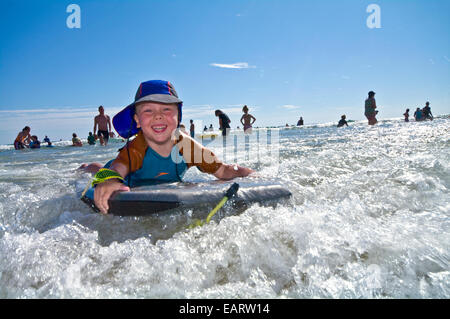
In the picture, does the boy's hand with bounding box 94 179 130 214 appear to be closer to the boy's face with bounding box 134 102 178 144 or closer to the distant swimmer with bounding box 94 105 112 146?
the boy's face with bounding box 134 102 178 144

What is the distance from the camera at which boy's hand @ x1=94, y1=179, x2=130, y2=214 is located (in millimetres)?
1969

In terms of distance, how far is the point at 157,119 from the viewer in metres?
2.55

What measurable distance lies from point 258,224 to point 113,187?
1.11m

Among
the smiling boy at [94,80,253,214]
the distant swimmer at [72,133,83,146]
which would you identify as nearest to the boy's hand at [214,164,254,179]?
the smiling boy at [94,80,253,214]

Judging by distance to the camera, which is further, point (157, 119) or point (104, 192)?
point (157, 119)

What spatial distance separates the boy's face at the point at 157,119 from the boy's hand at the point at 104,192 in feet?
2.28

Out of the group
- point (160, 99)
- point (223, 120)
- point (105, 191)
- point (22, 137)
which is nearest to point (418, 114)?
point (223, 120)

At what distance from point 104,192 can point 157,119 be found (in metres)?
0.87

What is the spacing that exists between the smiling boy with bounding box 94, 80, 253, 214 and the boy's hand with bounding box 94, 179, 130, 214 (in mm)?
94

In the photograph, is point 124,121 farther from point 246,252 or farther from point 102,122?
point 102,122

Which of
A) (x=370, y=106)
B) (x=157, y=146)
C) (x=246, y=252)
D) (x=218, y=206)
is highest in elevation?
(x=370, y=106)

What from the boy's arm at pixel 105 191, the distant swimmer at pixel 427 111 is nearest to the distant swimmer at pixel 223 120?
the boy's arm at pixel 105 191

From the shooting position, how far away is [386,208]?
1.99 metres
